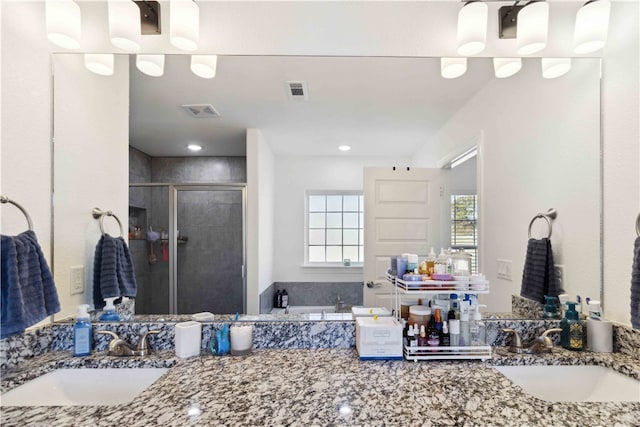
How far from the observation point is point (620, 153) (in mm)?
1265

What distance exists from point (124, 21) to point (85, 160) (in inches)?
21.7

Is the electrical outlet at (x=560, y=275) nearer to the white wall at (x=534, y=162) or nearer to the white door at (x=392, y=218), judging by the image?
the white wall at (x=534, y=162)

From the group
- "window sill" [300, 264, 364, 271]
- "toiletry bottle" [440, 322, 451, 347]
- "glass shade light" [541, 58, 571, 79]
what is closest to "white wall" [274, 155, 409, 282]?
"window sill" [300, 264, 364, 271]

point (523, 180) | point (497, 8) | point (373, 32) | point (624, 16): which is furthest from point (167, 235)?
point (624, 16)

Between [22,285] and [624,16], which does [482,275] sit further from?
[22,285]

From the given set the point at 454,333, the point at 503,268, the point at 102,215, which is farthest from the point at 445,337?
the point at 102,215

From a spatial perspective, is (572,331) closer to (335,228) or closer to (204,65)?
(335,228)

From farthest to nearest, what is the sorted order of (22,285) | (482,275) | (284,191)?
(284,191) → (482,275) → (22,285)

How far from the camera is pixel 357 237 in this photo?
143 cm

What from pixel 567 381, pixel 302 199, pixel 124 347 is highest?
pixel 302 199

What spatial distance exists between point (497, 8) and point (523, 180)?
0.70 meters

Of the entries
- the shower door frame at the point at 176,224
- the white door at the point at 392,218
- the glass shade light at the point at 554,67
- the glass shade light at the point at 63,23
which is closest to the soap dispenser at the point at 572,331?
the white door at the point at 392,218

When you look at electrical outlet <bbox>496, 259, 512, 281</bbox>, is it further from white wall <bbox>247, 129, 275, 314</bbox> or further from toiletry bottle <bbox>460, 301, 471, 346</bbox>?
white wall <bbox>247, 129, 275, 314</bbox>

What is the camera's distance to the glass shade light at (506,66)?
143cm
